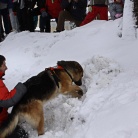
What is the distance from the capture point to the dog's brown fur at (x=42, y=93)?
3899 mm

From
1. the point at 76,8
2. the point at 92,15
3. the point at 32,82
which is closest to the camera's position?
the point at 32,82

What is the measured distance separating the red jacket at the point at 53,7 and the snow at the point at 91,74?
152 centimetres

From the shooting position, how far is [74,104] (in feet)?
14.7

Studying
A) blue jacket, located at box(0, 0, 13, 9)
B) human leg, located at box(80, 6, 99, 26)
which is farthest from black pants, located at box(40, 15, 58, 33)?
human leg, located at box(80, 6, 99, 26)

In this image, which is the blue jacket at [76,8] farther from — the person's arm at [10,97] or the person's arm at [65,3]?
the person's arm at [10,97]

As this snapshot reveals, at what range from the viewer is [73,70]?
4.72 m

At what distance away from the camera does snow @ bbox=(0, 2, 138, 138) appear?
132 inches

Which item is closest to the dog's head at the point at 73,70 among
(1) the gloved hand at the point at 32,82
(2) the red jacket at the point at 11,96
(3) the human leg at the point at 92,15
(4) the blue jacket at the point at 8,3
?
(1) the gloved hand at the point at 32,82

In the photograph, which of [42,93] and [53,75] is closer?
[42,93]

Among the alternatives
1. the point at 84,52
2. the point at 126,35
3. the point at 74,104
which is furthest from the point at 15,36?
the point at 74,104

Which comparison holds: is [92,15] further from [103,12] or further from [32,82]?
[32,82]

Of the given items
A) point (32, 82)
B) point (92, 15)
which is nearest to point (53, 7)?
point (92, 15)

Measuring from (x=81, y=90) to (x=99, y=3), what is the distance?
3852mm

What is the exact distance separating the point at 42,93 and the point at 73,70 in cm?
75
